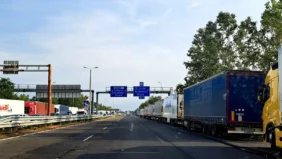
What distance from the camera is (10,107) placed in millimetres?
50625

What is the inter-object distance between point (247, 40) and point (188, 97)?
11.1 metres

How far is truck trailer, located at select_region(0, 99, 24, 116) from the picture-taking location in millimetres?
48188

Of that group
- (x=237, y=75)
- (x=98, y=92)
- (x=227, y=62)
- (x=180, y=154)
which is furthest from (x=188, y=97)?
(x=98, y=92)

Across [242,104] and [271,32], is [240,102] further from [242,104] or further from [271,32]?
[271,32]

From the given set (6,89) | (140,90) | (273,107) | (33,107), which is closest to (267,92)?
(273,107)

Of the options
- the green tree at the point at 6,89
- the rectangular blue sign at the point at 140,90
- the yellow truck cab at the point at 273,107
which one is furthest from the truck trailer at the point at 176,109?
the green tree at the point at 6,89

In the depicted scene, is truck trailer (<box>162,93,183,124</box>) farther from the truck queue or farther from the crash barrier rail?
the crash barrier rail

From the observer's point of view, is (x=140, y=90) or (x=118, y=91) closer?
(x=118, y=91)

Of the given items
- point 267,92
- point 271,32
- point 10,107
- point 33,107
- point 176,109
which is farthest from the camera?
point 33,107

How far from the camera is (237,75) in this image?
20.1 metres

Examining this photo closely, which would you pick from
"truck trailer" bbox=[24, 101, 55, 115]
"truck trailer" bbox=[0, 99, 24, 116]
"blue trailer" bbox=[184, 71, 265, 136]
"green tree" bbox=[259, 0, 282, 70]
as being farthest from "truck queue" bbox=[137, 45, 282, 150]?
"truck trailer" bbox=[24, 101, 55, 115]

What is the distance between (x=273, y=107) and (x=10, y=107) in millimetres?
44296

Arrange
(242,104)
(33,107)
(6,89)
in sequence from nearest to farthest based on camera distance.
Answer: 1. (242,104)
2. (33,107)
3. (6,89)

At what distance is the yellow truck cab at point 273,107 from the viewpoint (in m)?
12.2
